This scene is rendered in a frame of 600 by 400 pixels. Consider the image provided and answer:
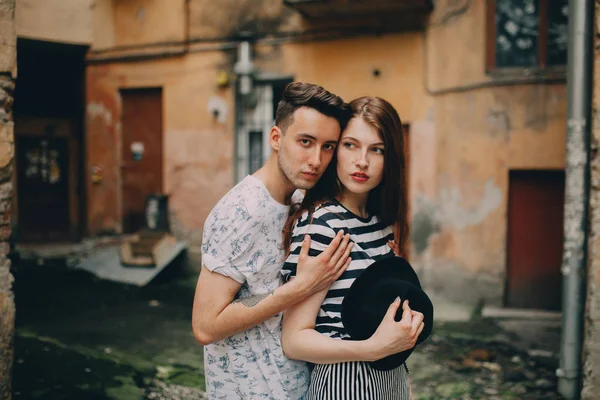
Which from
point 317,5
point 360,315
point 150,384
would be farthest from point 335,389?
point 317,5

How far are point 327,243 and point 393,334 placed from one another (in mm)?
395

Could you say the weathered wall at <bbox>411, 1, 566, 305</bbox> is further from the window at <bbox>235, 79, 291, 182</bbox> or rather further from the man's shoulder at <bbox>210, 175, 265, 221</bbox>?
the man's shoulder at <bbox>210, 175, 265, 221</bbox>

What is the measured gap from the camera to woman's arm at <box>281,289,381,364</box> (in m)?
2.04

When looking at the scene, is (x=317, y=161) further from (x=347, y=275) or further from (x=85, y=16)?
(x=85, y=16)

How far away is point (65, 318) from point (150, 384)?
2501 millimetres

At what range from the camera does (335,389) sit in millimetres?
2139

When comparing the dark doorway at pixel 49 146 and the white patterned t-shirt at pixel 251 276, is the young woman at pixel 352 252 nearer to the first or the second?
the white patterned t-shirt at pixel 251 276

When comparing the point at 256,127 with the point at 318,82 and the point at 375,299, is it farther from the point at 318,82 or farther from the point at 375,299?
the point at 375,299

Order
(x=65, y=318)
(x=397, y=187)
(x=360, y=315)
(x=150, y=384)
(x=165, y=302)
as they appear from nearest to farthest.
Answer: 1. (x=360, y=315)
2. (x=397, y=187)
3. (x=150, y=384)
4. (x=65, y=318)
5. (x=165, y=302)

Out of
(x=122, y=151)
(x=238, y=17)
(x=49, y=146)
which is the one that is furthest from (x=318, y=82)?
(x=49, y=146)

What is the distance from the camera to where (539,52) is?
786 cm

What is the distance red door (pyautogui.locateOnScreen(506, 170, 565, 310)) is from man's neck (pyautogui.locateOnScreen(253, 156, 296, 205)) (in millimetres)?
6538

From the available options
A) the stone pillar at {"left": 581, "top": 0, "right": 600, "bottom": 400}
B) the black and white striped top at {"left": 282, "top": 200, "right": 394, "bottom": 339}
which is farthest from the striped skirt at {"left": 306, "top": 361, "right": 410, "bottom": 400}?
the stone pillar at {"left": 581, "top": 0, "right": 600, "bottom": 400}

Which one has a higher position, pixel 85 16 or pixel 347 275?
pixel 85 16
